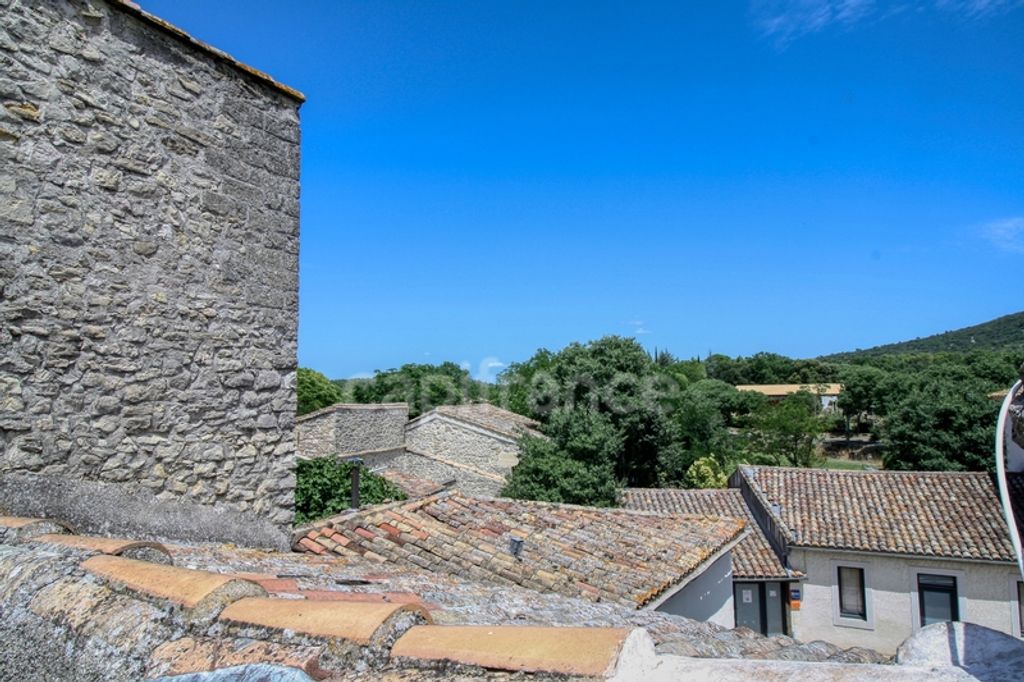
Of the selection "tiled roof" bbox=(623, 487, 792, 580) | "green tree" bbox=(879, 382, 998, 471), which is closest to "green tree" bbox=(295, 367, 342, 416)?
"tiled roof" bbox=(623, 487, 792, 580)

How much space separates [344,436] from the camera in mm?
22438

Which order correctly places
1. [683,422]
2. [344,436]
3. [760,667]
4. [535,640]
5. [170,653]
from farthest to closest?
[683,422] → [344,436] → [170,653] → [535,640] → [760,667]

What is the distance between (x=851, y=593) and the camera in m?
17.2

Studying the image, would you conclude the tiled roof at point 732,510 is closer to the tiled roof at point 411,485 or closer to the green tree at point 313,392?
the tiled roof at point 411,485

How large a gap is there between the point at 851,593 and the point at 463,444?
13.6 metres

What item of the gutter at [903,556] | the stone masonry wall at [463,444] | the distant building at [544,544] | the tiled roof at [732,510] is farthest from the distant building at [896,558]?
the distant building at [544,544]

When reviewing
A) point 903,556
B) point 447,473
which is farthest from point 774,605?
point 447,473

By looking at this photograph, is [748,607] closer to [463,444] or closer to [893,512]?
[893,512]

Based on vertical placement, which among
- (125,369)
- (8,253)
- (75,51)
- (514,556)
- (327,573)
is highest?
(75,51)

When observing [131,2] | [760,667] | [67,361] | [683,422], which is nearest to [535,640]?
[760,667]

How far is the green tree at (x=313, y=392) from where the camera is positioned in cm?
3769

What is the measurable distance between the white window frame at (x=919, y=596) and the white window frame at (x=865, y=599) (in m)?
0.91

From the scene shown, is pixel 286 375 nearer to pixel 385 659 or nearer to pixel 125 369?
pixel 125 369

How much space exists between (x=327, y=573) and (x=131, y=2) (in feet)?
12.2
